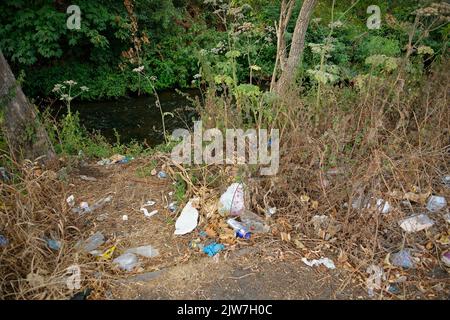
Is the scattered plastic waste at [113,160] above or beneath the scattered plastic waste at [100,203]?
above

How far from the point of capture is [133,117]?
22.5 feet

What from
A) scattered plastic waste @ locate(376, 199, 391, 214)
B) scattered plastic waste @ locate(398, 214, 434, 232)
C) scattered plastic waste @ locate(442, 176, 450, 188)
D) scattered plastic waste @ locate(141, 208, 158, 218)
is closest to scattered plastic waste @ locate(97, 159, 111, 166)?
scattered plastic waste @ locate(141, 208, 158, 218)

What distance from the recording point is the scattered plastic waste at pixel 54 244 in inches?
96.8

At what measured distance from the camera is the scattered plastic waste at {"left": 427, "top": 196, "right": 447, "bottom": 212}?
9.10 ft

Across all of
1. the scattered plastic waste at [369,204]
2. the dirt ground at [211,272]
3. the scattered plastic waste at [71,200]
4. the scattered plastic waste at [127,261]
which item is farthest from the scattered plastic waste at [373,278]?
the scattered plastic waste at [71,200]

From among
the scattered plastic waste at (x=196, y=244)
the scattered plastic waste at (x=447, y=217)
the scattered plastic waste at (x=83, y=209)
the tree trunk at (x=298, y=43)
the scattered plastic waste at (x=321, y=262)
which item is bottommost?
the scattered plastic waste at (x=321, y=262)

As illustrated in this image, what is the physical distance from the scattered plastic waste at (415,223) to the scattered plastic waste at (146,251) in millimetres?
1768

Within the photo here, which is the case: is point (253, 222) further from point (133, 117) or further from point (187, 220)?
point (133, 117)

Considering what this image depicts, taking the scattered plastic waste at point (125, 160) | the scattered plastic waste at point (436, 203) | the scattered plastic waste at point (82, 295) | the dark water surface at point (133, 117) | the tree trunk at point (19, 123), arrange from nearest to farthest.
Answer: the scattered plastic waste at point (82, 295)
the scattered plastic waste at point (436, 203)
the tree trunk at point (19, 123)
the scattered plastic waste at point (125, 160)
the dark water surface at point (133, 117)

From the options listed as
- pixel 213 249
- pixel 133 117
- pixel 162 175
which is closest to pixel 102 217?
pixel 162 175

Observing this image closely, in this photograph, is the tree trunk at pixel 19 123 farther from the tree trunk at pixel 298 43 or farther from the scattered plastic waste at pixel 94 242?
the tree trunk at pixel 298 43

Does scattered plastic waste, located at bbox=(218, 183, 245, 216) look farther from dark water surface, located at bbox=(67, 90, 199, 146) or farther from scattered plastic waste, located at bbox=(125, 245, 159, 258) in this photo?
dark water surface, located at bbox=(67, 90, 199, 146)

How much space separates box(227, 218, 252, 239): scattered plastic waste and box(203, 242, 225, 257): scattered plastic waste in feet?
0.50
